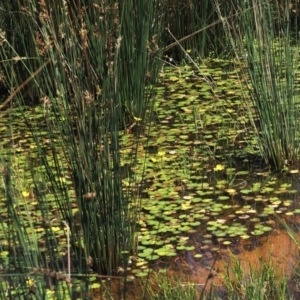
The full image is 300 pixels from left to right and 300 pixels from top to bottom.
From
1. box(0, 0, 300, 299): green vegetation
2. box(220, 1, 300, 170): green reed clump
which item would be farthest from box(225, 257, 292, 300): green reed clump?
box(220, 1, 300, 170): green reed clump

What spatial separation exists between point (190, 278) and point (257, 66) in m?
1.35

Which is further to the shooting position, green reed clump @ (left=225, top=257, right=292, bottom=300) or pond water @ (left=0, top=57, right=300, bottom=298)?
pond water @ (left=0, top=57, right=300, bottom=298)

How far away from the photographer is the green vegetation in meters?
3.15

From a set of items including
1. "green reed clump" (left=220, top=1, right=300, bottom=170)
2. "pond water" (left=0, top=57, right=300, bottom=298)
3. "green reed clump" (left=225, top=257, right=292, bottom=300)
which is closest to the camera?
"green reed clump" (left=225, top=257, right=292, bottom=300)

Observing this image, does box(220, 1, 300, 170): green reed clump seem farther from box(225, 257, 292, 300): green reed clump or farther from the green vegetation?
box(225, 257, 292, 300): green reed clump

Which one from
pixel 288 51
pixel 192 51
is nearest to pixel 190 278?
pixel 288 51

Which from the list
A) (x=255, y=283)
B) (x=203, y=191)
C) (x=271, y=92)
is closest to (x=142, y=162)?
(x=203, y=191)

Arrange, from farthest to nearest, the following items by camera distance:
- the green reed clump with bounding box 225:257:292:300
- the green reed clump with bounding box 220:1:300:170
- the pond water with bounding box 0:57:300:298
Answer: the green reed clump with bounding box 220:1:300:170
the pond water with bounding box 0:57:300:298
the green reed clump with bounding box 225:257:292:300

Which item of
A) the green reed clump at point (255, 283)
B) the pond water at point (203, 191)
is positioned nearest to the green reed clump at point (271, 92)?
the pond water at point (203, 191)

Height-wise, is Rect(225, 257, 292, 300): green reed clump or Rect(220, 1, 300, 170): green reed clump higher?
Rect(220, 1, 300, 170): green reed clump

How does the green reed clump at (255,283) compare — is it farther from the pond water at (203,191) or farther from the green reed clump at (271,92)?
the green reed clump at (271,92)

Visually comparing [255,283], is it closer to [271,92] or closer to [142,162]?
[271,92]

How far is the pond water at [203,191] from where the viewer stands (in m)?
3.68

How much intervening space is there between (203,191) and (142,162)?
1.61 ft
